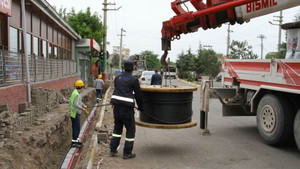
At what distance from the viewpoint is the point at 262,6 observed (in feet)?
20.0

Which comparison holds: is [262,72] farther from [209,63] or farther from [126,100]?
[209,63]

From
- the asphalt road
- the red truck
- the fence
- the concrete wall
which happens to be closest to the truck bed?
the red truck

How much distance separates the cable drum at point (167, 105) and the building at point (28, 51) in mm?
3852

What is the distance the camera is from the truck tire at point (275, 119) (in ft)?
21.3

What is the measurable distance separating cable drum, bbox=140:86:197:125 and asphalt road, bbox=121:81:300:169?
29.7 inches

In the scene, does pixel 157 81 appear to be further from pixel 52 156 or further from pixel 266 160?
pixel 266 160

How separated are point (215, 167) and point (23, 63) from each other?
7.45m

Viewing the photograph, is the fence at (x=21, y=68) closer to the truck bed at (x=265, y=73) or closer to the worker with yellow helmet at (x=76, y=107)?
the worker with yellow helmet at (x=76, y=107)

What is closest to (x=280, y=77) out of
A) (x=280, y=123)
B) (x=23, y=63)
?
(x=280, y=123)

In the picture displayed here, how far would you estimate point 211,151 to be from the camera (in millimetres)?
6719

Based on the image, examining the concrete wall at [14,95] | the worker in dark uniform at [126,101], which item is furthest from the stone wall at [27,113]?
the worker in dark uniform at [126,101]

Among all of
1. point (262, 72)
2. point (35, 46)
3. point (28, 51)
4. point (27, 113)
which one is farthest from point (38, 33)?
point (262, 72)

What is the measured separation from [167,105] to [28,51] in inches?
357

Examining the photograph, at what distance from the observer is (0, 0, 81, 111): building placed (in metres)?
8.67
